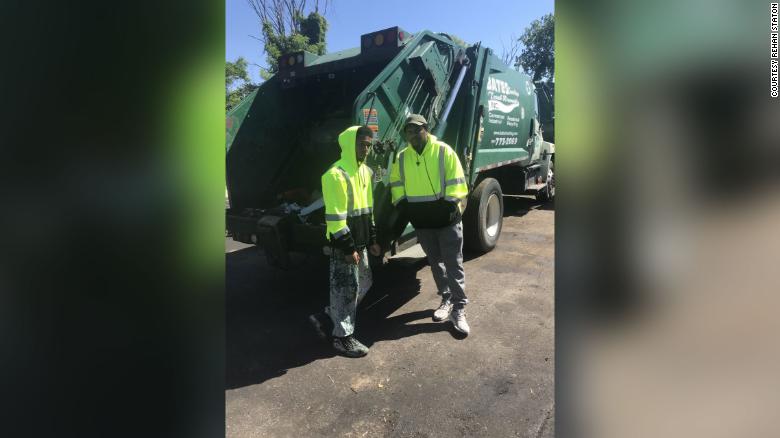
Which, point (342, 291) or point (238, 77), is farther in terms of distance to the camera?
point (238, 77)

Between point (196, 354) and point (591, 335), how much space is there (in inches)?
21.9

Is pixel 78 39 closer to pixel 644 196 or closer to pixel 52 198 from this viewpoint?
pixel 52 198

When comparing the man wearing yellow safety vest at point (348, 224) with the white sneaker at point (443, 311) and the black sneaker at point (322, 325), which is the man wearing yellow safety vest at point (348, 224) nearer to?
the black sneaker at point (322, 325)

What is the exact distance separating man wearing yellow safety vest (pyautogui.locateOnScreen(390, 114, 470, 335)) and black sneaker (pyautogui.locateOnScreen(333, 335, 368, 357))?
0.79 m

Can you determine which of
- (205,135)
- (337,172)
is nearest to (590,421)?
(205,135)

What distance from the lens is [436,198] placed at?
11.9ft

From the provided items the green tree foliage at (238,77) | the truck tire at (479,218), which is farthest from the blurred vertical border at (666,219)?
A: the green tree foliage at (238,77)

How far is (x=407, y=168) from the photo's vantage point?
12.3 ft

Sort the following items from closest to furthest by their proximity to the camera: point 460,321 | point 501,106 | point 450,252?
point 460,321 < point 450,252 < point 501,106

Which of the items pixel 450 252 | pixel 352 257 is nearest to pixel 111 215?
pixel 352 257

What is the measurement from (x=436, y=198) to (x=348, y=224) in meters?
0.78

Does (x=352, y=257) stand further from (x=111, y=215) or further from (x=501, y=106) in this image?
(x=501, y=106)

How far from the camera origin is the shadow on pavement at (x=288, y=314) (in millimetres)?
3244

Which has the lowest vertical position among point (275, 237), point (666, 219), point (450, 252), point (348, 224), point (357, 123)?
point (450, 252)
